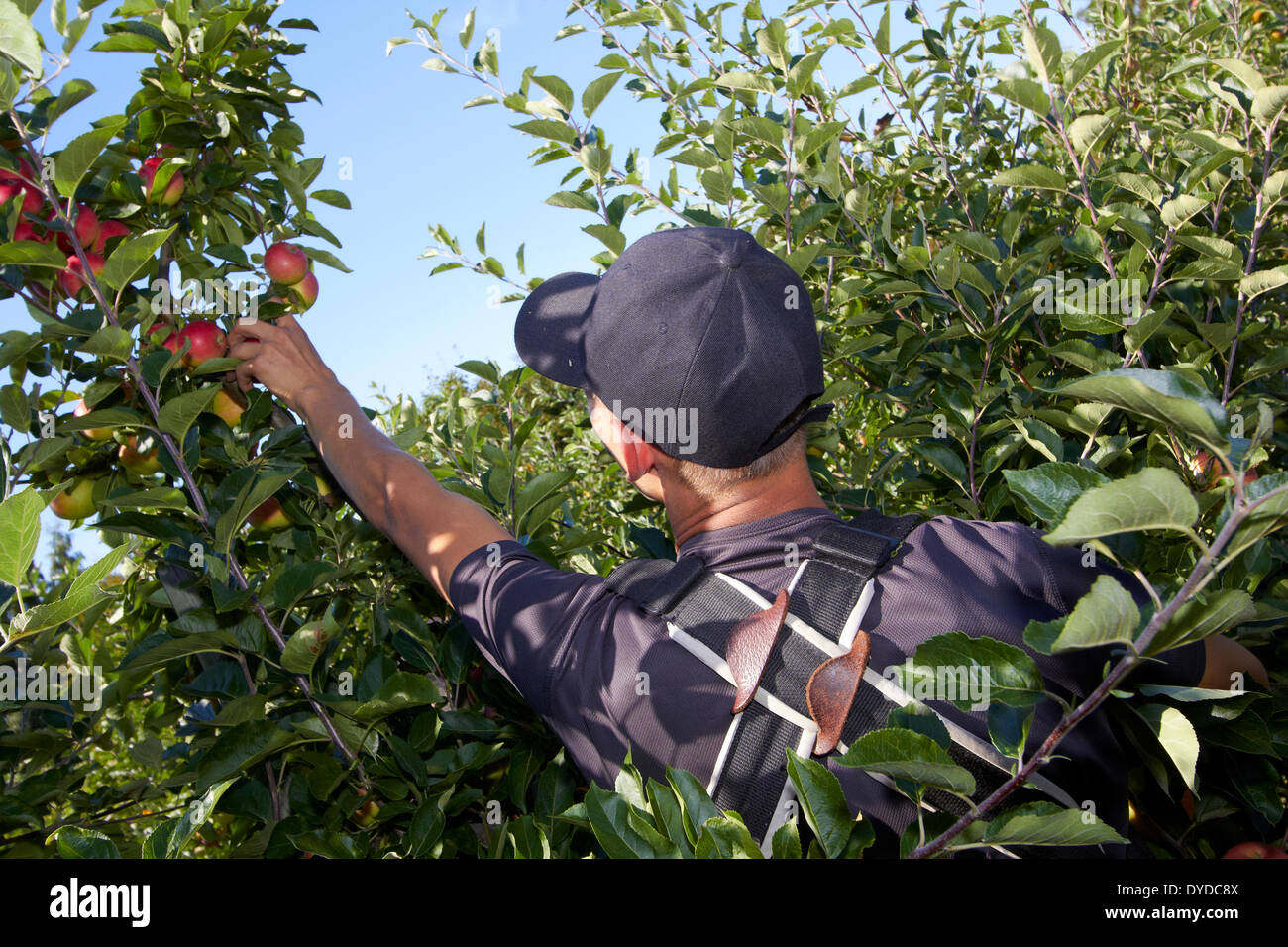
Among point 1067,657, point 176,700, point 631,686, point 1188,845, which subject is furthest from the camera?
point 176,700

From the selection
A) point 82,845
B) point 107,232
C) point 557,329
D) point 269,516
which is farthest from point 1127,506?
point 107,232

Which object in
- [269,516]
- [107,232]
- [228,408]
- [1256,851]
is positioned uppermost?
[107,232]

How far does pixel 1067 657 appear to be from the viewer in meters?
1.08

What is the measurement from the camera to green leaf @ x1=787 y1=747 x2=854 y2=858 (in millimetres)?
829

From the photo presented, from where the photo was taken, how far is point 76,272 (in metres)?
1.58

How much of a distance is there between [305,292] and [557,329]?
1.88 feet

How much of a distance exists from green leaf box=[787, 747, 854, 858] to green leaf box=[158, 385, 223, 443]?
1.13 metres

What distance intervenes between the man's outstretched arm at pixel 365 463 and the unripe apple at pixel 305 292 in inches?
2.0

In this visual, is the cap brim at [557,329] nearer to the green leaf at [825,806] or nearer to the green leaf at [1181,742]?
the green leaf at [825,806]

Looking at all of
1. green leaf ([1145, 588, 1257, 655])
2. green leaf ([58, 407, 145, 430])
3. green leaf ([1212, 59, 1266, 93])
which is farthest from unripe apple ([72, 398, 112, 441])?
green leaf ([1212, 59, 1266, 93])

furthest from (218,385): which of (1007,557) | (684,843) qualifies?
(1007,557)

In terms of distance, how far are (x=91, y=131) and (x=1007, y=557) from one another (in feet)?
5.01

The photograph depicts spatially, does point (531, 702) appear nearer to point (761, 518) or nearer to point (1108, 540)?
point (761, 518)

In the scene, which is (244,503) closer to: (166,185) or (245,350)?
(245,350)
